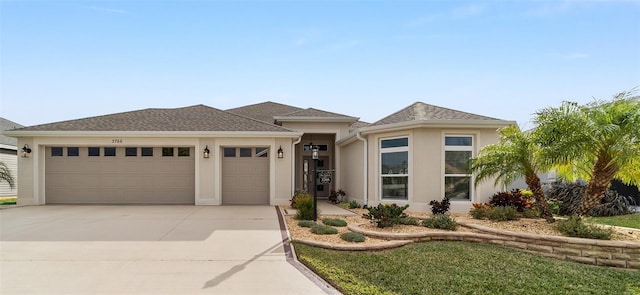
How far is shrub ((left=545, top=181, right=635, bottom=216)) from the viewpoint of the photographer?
37.6ft

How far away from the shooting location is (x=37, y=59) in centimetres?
1067

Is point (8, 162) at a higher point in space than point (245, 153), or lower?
lower

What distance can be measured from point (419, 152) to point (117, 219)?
8.83 meters

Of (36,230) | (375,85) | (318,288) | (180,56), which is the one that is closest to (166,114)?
(180,56)

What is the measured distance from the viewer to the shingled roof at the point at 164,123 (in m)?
12.7

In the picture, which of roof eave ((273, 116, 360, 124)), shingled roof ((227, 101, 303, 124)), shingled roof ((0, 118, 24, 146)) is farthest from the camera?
shingled roof ((227, 101, 303, 124))

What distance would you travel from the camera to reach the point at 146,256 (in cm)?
570

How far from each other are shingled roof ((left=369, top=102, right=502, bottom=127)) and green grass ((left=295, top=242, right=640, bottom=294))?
16.4 ft

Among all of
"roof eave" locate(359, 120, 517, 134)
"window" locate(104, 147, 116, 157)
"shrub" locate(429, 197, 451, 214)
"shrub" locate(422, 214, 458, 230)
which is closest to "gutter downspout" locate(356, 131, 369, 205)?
"roof eave" locate(359, 120, 517, 134)

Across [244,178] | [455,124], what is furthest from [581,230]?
[244,178]

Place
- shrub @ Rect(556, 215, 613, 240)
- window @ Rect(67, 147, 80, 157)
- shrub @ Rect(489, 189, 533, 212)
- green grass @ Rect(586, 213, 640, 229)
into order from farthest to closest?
1. window @ Rect(67, 147, 80, 157)
2. shrub @ Rect(489, 189, 533, 212)
3. green grass @ Rect(586, 213, 640, 229)
4. shrub @ Rect(556, 215, 613, 240)

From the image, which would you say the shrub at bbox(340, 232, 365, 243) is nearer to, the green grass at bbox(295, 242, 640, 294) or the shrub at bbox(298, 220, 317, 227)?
the green grass at bbox(295, 242, 640, 294)

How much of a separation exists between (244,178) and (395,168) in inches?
218

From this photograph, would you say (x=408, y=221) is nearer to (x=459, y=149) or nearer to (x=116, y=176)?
(x=459, y=149)
